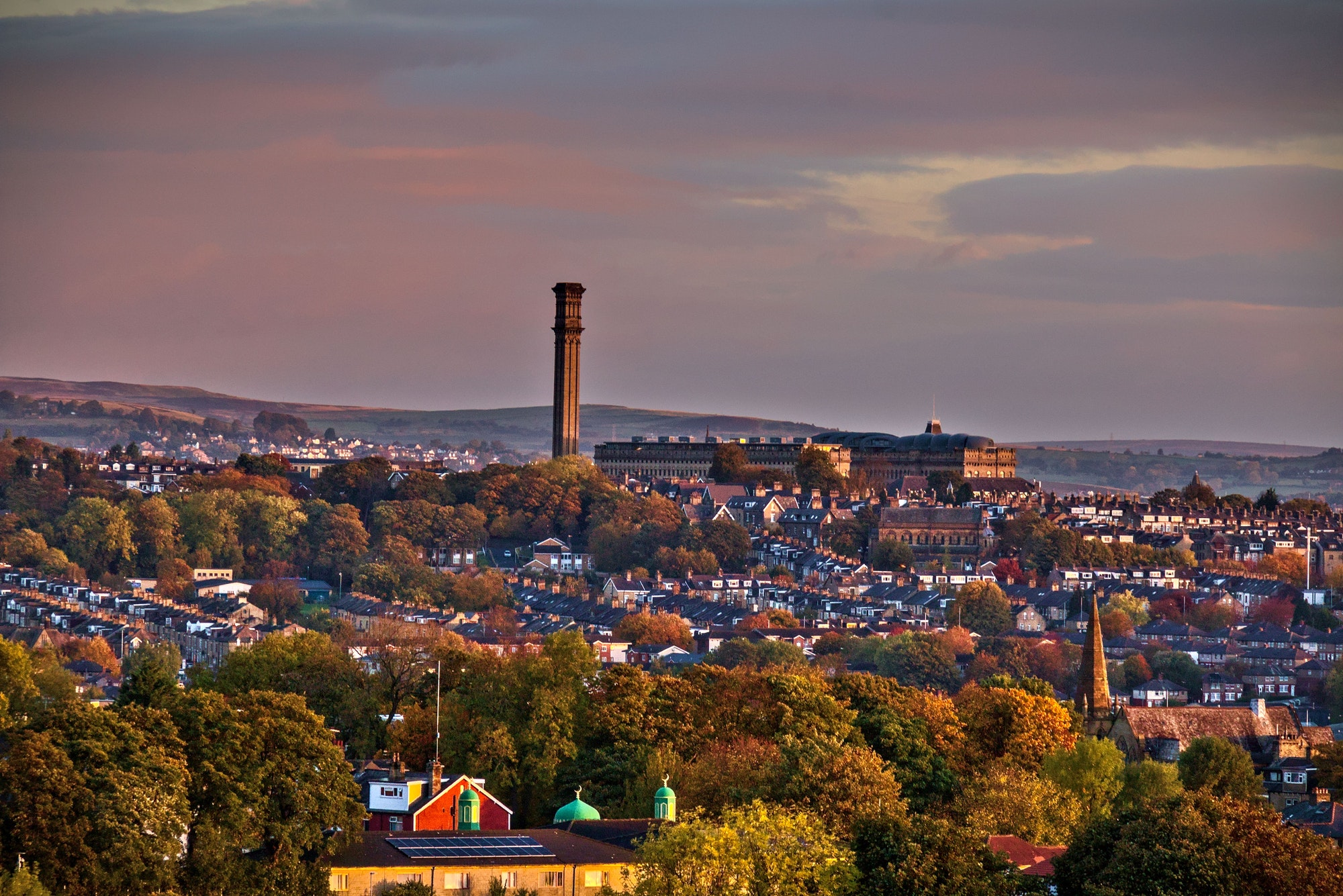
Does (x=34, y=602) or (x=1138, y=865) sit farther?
(x=34, y=602)

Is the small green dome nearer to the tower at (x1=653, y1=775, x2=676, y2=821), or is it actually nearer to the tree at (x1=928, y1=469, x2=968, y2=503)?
the tower at (x1=653, y1=775, x2=676, y2=821)

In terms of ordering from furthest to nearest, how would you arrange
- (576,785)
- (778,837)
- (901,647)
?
(901,647)
(576,785)
(778,837)

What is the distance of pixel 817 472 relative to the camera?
17338cm

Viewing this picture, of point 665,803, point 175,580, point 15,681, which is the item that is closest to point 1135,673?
point 175,580

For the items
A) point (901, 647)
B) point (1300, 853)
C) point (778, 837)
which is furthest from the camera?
point (901, 647)

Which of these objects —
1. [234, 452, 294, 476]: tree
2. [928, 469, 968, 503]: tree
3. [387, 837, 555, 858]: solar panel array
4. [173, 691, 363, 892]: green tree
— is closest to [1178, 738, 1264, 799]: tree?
[387, 837, 555, 858]: solar panel array

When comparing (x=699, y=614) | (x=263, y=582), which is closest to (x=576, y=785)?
(x=699, y=614)

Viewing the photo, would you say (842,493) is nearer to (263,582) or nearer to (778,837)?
(263,582)

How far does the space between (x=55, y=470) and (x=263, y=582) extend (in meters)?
38.8

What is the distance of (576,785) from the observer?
52375 millimetres

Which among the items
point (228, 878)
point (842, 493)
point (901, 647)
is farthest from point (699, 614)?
point (228, 878)

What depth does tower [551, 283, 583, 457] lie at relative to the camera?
179000 millimetres

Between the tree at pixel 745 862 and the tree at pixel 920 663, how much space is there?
57.4 m

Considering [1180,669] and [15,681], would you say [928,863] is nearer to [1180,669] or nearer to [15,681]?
[15,681]
